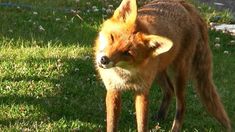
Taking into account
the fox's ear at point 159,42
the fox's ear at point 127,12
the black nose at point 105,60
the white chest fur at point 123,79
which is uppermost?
the fox's ear at point 127,12

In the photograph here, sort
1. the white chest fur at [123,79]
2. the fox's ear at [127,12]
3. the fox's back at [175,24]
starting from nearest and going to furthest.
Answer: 1. the fox's ear at [127,12]
2. the white chest fur at [123,79]
3. the fox's back at [175,24]

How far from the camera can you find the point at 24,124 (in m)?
6.27

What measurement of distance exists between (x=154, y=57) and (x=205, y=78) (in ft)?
4.86

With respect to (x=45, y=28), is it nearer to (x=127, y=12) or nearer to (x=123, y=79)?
(x=123, y=79)

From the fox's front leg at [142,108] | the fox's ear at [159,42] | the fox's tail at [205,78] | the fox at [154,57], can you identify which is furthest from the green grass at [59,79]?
the fox's ear at [159,42]

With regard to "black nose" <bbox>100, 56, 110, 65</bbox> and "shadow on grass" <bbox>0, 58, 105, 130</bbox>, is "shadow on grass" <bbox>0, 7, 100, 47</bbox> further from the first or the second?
"black nose" <bbox>100, 56, 110, 65</bbox>

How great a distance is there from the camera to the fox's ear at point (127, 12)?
5254mm

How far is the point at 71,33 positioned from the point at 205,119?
3.32 m

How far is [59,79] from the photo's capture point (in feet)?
25.1

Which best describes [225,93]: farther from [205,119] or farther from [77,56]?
[77,56]

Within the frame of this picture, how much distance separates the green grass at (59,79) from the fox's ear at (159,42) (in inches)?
62.4

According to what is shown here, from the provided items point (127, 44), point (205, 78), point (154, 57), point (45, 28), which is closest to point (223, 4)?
point (45, 28)

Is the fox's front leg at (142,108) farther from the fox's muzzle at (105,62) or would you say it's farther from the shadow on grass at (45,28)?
the shadow on grass at (45,28)

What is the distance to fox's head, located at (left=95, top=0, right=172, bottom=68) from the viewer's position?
5.02m
